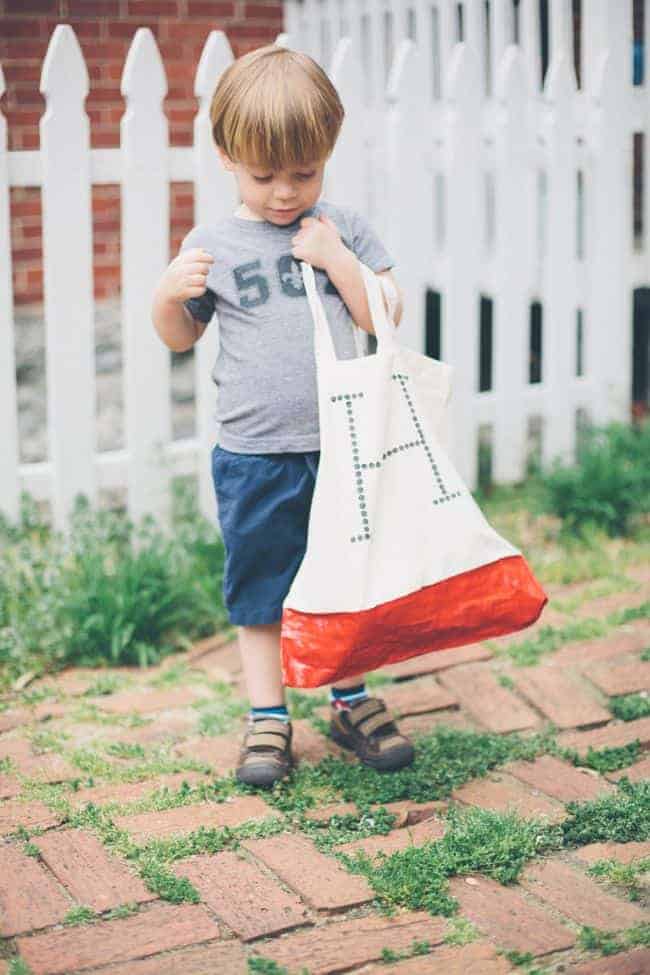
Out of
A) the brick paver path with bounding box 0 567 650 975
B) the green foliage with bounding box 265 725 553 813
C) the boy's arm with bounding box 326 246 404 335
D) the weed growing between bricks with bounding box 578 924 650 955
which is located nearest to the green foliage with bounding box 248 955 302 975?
the brick paver path with bounding box 0 567 650 975

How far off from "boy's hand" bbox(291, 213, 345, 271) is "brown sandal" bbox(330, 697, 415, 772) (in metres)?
0.98

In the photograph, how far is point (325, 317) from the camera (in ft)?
8.46

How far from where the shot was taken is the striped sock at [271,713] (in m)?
2.80

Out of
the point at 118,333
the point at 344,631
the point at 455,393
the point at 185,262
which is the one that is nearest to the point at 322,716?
the point at 344,631

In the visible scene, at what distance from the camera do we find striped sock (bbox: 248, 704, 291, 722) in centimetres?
280

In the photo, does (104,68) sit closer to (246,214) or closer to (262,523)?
(246,214)

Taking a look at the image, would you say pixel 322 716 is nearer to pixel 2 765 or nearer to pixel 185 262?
pixel 2 765

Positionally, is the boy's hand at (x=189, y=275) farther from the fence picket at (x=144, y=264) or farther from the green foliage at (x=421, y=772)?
the fence picket at (x=144, y=264)

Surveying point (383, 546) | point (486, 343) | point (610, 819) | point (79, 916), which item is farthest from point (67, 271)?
point (486, 343)

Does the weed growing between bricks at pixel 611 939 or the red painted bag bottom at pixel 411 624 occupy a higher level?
the red painted bag bottom at pixel 411 624

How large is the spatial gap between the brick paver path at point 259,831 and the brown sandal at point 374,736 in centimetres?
6

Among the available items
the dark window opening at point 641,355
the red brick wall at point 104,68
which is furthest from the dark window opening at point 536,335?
the red brick wall at point 104,68

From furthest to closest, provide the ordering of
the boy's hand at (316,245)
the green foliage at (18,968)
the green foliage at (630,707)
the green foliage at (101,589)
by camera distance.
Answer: the green foliage at (101,589) < the green foliage at (630,707) < the boy's hand at (316,245) < the green foliage at (18,968)

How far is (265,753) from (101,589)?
97 cm
